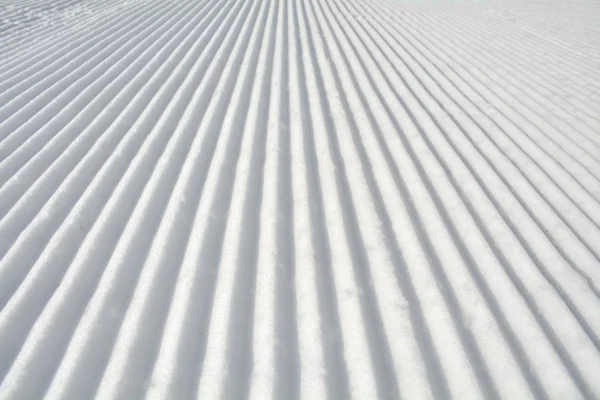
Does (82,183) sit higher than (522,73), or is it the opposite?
(522,73)

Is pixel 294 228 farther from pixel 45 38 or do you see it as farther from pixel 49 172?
pixel 45 38

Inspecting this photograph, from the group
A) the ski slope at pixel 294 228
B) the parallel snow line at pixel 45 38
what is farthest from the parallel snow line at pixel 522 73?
the parallel snow line at pixel 45 38

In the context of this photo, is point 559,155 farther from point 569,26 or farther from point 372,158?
point 569,26

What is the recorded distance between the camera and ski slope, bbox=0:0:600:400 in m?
1.04

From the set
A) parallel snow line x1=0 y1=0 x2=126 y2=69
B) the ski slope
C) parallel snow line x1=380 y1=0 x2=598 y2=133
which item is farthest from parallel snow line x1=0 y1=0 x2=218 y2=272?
parallel snow line x1=380 y1=0 x2=598 y2=133

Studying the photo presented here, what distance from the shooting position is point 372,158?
5.98 feet

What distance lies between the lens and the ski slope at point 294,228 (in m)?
1.04

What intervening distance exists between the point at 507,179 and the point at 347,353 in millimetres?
1123

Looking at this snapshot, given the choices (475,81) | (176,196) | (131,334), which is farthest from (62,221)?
(475,81)

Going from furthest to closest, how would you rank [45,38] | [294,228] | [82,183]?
[45,38]
[82,183]
[294,228]

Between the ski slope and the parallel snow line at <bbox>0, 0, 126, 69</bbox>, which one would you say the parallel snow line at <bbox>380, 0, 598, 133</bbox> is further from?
the parallel snow line at <bbox>0, 0, 126, 69</bbox>

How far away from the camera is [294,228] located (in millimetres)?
1447

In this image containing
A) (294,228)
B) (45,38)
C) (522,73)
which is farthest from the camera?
(45,38)

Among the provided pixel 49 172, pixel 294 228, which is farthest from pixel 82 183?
pixel 294 228
